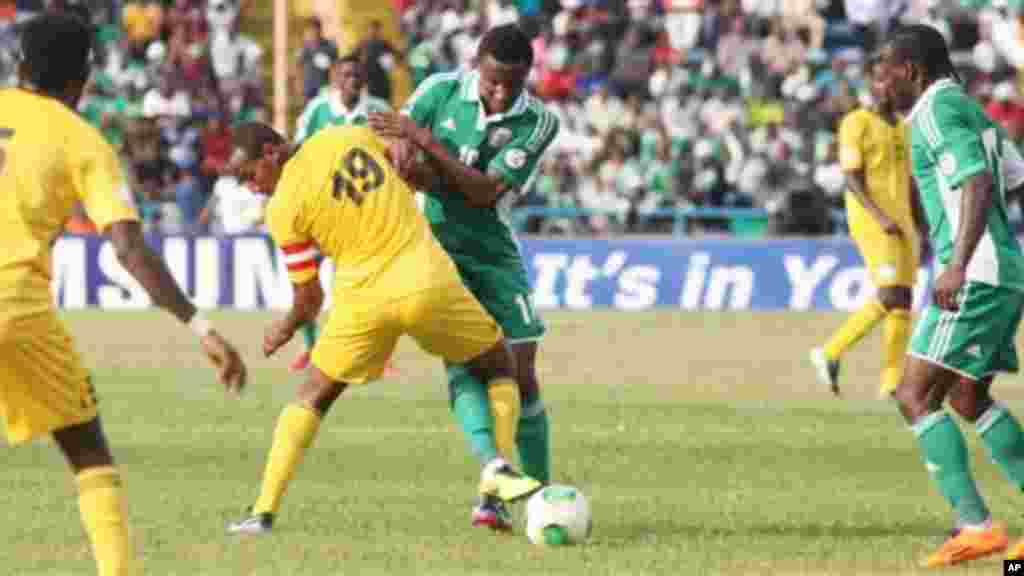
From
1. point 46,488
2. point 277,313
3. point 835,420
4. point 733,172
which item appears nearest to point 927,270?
point 733,172

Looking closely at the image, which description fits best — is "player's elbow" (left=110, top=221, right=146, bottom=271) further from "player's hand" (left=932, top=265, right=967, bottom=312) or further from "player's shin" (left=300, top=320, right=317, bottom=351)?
"player's shin" (left=300, top=320, right=317, bottom=351)

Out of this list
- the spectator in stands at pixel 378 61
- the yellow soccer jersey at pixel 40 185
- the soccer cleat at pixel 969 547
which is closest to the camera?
the yellow soccer jersey at pixel 40 185

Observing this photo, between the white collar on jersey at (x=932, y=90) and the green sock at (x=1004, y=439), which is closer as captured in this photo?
the white collar on jersey at (x=932, y=90)

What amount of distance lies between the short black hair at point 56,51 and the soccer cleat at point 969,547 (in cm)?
419

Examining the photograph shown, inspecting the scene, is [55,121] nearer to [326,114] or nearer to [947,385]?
[947,385]

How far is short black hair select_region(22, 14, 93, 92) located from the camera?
863cm

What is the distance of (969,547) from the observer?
10.4 m

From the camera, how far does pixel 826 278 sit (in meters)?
29.8

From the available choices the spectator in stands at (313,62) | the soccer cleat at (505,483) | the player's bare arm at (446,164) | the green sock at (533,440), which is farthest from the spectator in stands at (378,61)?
the soccer cleat at (505,483)

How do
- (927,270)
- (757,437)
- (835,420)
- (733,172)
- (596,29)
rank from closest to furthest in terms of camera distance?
(757,437) < (835,420) < (927,270) < (733,172) < (596,29)

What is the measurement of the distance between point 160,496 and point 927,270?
58.1 ft

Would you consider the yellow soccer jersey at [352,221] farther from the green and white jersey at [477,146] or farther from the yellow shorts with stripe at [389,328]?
the green and white jersey at [477,146]

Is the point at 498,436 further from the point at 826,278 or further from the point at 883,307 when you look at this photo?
the point at 826,278

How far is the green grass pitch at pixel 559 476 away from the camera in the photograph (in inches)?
421
